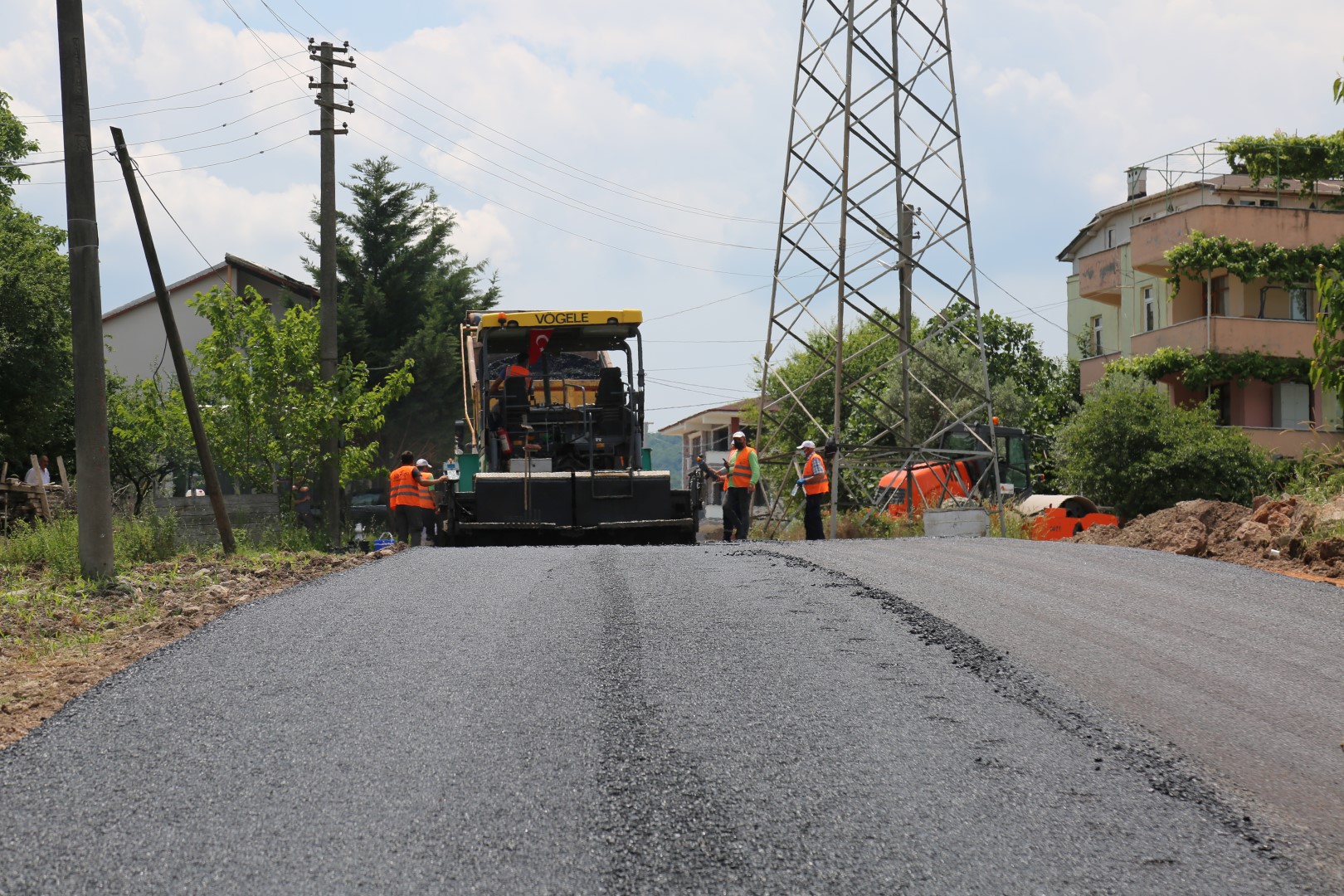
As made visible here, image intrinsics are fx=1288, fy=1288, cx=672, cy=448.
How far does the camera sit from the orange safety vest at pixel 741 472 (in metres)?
16.3

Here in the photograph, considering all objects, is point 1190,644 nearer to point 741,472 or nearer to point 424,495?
point 741,472

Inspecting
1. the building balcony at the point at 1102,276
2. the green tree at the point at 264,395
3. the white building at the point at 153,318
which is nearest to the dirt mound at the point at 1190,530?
the green tree at the point at 264,395

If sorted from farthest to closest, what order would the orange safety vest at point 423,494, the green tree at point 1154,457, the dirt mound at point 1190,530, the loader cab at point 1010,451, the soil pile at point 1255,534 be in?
the loader cab at point 1010,451 → the green tree at point 1154,457 → the orange safety vest at point 423,494 → the dirt mound at point 1190,530 → the soil pile at point 1255,534

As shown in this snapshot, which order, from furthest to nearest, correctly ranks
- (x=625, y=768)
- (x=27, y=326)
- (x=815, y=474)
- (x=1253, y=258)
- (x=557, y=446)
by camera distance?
(x=1253, y=258), (x=27, y=326), (x=815, y=474), (x=557, y=446), (x=625, y=768)

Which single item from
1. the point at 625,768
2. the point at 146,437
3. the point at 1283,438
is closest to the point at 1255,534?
the point at 625,768

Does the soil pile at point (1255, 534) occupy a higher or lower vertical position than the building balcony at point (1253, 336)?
lower

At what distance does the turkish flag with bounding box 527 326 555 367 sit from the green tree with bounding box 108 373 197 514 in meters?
5.12

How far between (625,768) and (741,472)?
458 inches

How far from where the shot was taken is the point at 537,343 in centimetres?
1528

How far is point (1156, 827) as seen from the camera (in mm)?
4387

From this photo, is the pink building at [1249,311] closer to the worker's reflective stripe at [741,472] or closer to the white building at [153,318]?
the worker's reflective stripe at [741,472]

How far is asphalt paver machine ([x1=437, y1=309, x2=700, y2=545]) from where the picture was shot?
45.8 ft

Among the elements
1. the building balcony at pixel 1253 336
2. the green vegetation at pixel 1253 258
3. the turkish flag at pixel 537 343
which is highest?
the green vegetation at pixel 1253 258

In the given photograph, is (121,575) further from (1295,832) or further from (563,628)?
(1295,832)
